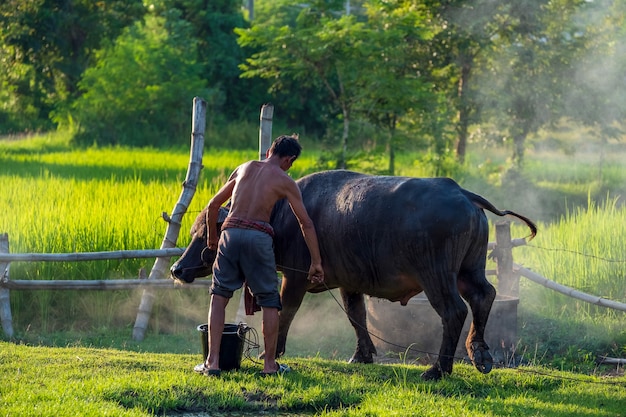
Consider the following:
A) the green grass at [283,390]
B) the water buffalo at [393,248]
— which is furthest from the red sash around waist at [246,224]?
the green grass at [283,390]

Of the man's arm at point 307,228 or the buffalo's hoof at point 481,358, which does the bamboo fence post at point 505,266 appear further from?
the man's arm at point 307,228

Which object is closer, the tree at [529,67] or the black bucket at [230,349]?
the black bucket at [230,349]

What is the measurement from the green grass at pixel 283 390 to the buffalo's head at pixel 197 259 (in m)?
0.67

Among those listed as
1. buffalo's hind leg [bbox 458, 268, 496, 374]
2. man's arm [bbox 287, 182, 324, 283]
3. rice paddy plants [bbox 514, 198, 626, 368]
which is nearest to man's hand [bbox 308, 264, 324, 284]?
man's arm [bbox 287, 182, 324, 283]

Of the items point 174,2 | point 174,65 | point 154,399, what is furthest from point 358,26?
point 174,2

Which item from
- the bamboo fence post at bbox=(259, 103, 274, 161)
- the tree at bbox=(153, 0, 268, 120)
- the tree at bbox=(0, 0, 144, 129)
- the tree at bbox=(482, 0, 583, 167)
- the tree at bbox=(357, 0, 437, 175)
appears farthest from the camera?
the tree at bbox=(153, 0, 268, 120)

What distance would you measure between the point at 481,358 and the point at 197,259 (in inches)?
90.1

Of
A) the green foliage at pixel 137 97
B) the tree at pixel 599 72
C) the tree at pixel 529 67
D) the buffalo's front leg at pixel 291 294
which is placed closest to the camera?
the buffalo's front leg at pixel 291 294

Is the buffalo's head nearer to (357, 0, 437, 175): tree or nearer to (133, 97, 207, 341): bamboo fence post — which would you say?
(133, 97, 207, 341): bamboo fence post

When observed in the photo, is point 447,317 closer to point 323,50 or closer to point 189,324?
point 189,324

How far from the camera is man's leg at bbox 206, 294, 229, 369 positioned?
647 cm

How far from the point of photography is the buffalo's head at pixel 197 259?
738 centimetres

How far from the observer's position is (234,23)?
31.0 meters

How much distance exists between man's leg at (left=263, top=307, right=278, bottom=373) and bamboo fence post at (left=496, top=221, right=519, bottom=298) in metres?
3.22
